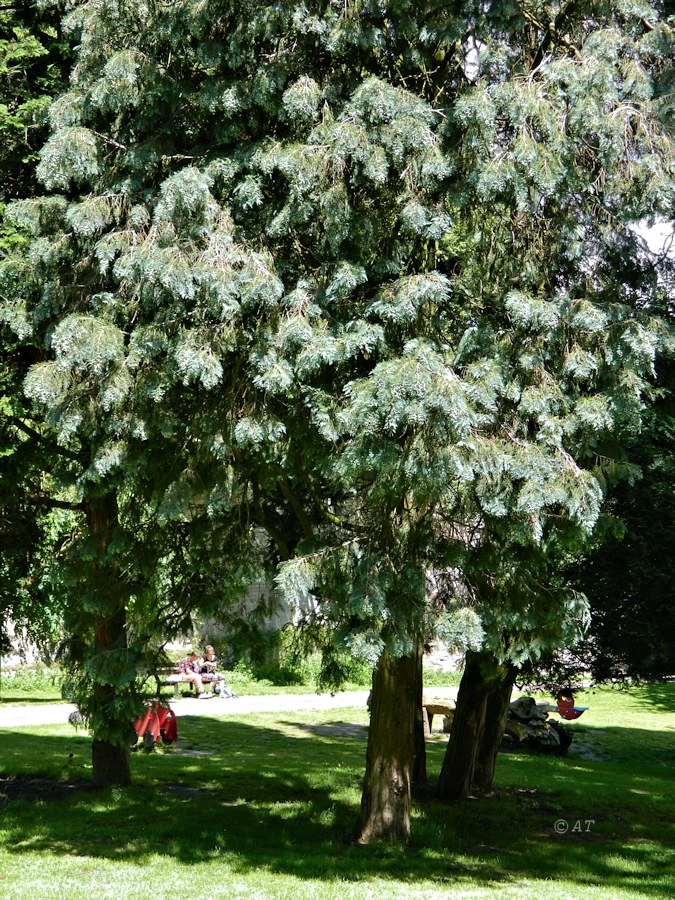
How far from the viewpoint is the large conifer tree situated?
6973mm

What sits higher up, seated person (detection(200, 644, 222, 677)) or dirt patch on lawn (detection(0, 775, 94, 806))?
seated person (detection(200, 644, 222, 677))

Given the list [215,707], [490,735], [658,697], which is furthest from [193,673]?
[658,697]

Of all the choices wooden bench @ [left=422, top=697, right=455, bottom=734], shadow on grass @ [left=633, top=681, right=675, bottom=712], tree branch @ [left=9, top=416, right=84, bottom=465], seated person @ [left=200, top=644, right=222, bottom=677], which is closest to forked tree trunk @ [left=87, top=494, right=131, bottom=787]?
tree branch @ [left=9, top=416, right=84, bottom=465]

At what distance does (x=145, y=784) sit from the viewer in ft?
40.2

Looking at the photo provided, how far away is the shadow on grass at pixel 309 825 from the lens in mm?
8883

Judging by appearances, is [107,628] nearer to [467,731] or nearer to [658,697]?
[467,731]

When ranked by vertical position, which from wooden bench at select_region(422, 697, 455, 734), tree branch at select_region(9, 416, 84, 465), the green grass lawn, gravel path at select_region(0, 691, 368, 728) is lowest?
the green grass lawn

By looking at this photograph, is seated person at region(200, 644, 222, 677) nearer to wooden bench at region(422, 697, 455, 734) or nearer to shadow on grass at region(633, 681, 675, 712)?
wooden bench at region(422, 697, 455, 734)

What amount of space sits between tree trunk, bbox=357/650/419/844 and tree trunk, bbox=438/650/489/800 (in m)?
2.55

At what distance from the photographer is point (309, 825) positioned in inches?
406

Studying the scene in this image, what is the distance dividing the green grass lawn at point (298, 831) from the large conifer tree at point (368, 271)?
7.27ft

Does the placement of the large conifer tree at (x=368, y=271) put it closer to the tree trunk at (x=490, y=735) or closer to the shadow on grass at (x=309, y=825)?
the shadow on grass at (x=309, y=825)

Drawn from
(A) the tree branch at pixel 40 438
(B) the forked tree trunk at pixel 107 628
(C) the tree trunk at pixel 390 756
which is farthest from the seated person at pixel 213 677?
(C) the tree trunk at pixel 390 756

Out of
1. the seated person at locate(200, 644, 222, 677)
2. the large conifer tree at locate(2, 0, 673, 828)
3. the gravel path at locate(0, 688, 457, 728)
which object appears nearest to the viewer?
the large conifer tree at locate(2, 0, 673, 828)
